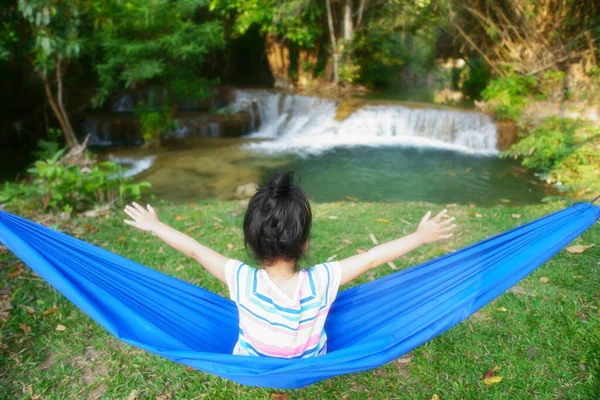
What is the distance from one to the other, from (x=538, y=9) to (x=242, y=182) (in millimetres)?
6599

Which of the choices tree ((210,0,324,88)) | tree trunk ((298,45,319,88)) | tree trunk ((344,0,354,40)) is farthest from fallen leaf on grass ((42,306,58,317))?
tree trunk ((298,45,319,88))

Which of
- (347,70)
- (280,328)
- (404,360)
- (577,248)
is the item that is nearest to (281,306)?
(280,328)

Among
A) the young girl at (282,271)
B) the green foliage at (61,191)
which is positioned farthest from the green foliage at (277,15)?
the young girl at (282,271)

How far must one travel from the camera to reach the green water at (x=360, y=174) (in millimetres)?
5766

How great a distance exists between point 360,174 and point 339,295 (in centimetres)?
523

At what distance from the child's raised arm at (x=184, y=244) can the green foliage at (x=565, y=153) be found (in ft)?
15.6

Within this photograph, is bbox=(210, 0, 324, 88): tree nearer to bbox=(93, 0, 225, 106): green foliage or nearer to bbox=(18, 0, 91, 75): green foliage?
bbox=(93, 0, 225, 106): green foliage

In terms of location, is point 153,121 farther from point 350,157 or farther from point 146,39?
point 350,157

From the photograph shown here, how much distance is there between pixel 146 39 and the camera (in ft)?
22.8

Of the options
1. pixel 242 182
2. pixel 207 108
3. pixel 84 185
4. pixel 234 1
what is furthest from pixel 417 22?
pixel 84 185

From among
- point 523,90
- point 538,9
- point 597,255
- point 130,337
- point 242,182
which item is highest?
point 538,9

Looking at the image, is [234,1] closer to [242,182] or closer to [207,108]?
[207,108]

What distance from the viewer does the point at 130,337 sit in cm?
146

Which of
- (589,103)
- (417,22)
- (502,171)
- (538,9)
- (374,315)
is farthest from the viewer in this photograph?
(417,22)
